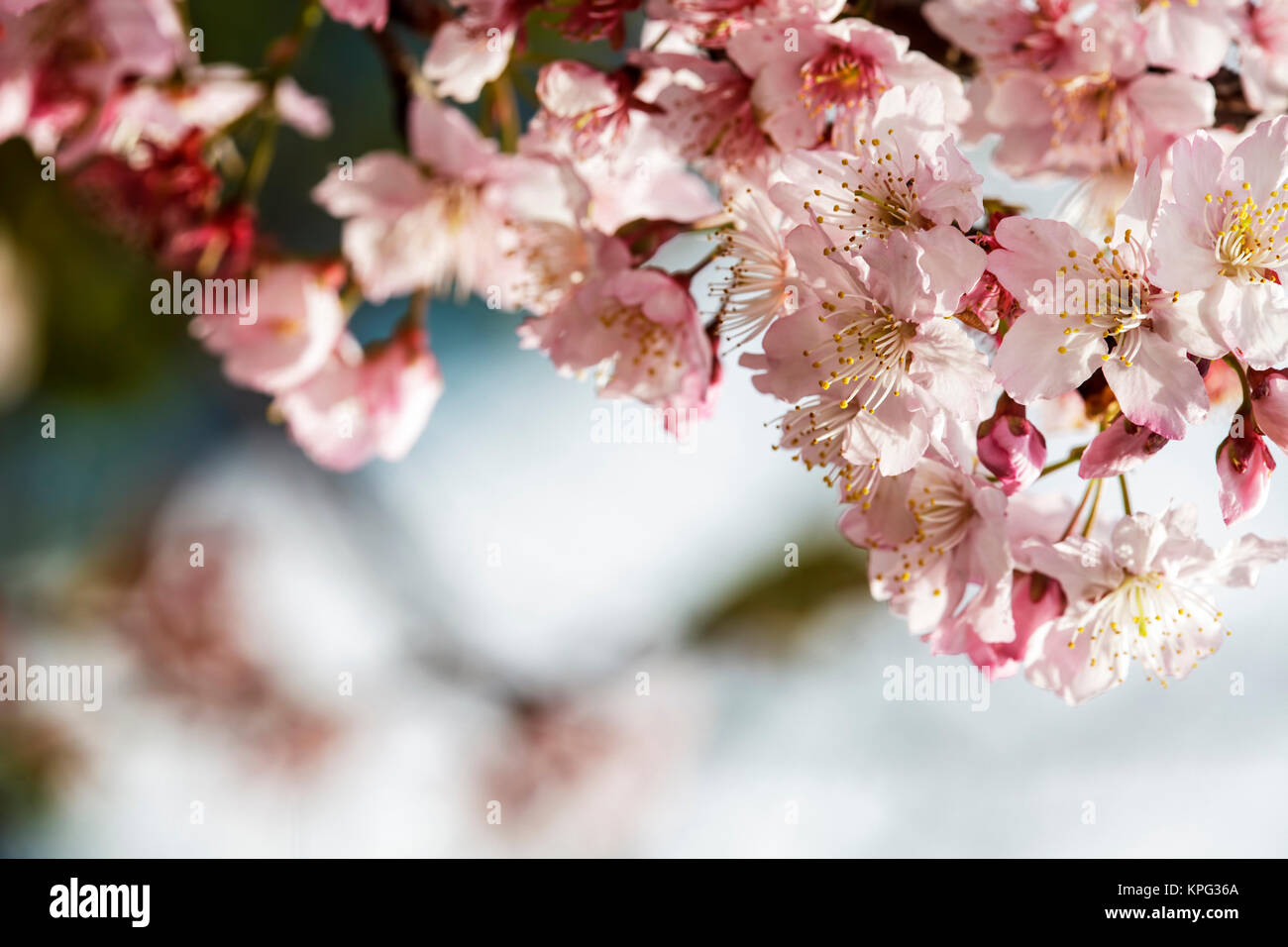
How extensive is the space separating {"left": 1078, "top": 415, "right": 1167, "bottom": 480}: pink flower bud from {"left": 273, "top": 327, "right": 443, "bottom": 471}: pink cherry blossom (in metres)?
0.70

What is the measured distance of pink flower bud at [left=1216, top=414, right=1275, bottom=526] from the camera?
55 cm

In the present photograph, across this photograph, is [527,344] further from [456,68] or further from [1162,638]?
[1162,638]

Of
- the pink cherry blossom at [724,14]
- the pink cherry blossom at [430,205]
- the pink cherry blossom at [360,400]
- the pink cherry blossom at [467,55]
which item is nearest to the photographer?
the pink cherry blossom at [724,14]

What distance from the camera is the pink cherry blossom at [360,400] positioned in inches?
41.2

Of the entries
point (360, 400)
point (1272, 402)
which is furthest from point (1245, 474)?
point (360, 400)

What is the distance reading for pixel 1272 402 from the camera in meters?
0.53

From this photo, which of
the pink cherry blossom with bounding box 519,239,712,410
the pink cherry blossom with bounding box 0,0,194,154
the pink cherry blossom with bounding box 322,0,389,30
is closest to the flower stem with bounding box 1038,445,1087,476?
the pink cherry blossom with bounding box 519,239,712,410

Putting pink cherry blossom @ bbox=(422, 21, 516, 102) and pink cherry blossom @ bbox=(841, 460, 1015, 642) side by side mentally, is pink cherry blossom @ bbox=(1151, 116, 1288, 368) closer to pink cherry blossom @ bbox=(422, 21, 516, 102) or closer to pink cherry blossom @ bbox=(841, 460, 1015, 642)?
pink cherry blossom @ bbox=(841, 460, 1015, 642)

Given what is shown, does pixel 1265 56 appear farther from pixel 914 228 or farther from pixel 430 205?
pixel 430 205

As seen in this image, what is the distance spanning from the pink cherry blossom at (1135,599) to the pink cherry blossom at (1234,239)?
140 millimetres

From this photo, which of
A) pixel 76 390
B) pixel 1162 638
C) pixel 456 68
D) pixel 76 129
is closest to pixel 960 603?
pixel 1162 638

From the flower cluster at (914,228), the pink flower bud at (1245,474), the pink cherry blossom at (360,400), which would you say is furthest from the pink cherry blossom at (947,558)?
the pink cherry blossom at (360,400)

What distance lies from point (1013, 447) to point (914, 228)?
0.12 metres

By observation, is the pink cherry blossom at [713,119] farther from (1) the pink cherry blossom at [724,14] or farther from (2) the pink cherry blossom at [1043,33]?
(2) the pink cherry blossom at [1043,33]
